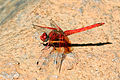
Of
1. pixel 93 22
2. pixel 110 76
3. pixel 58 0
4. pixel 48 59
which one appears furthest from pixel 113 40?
pixel 58 0

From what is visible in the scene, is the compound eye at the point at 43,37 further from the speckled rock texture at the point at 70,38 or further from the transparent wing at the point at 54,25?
the transparent wing at the point at 54,25

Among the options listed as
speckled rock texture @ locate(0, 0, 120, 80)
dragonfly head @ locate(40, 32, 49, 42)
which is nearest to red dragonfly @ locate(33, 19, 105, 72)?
dragonfly head @ locate(40, 32, 49, 42)

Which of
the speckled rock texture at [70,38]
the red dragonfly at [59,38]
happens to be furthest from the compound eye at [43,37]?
the speckled rock texture at [70,38]

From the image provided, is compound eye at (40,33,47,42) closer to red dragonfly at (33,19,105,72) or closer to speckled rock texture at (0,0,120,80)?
red dragonfly at (33,19,105,72)

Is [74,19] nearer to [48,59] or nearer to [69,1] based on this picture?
[69,1]

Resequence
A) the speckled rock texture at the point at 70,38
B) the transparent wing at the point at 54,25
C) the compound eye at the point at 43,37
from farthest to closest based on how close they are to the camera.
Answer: the transparent wing at the point at 54,25
the compound eye at the point at 43,37
the speckled rock texture at the point at 70,38

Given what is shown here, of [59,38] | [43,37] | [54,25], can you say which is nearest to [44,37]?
[43,37]

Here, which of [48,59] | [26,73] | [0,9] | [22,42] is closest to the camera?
[26,73]

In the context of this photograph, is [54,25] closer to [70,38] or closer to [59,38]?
[59,38]
